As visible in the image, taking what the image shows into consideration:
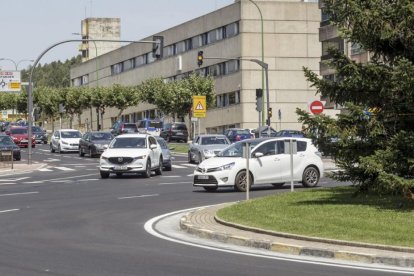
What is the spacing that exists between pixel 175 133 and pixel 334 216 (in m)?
66.7

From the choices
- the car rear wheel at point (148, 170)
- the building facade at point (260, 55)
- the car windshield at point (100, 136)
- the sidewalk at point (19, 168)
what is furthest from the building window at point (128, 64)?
the car rear wheel at point (148, 170)

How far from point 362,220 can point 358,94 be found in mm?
4081

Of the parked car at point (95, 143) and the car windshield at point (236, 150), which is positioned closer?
the car windshield at point (236, 150)

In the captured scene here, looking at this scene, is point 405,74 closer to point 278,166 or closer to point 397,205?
point 397,205

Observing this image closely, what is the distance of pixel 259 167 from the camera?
2880 cm

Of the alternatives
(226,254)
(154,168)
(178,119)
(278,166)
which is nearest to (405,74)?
(226,254)

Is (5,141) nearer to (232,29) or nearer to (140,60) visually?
(232,29)

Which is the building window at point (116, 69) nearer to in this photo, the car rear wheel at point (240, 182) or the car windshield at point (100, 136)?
the car windshield at point (100, 136)

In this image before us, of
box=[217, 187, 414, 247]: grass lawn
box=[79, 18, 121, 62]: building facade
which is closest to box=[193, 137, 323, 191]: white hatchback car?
box=[217, 187, 414, 247]: grass lawn

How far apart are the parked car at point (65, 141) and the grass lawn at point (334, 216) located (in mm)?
45084

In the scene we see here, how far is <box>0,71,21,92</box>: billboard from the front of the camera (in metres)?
95.4

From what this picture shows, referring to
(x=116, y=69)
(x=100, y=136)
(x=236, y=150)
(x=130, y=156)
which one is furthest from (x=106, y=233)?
(x=116, y=69)

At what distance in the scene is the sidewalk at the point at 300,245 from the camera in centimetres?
1319

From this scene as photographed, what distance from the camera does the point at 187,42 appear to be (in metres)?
106
